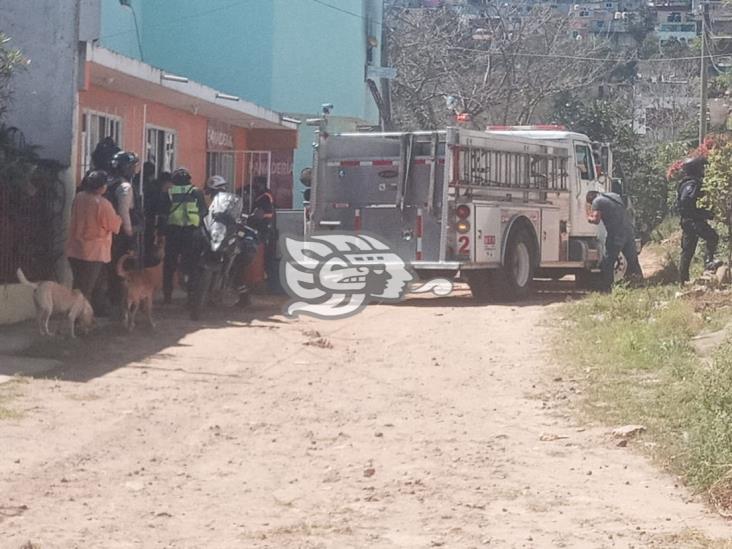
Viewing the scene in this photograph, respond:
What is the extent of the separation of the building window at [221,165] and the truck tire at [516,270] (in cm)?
561

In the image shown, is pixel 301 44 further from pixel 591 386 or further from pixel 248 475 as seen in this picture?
pixel 248 475

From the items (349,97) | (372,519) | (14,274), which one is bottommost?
(372,519)

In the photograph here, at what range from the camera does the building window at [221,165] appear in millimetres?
20797

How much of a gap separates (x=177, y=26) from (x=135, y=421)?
19084mm

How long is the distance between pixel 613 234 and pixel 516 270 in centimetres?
168

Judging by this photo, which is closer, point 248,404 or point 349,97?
point 248,404

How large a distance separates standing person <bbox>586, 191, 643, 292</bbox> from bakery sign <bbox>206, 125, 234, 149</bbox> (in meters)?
6.28

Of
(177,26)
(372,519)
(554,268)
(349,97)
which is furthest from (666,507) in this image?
(349,97)

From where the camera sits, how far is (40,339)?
449 inches

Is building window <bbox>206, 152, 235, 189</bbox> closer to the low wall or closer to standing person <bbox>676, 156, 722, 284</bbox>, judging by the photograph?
standing person <bbox>676, 156, 722, 284</bbox>

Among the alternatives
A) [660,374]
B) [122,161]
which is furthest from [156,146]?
[660,374]

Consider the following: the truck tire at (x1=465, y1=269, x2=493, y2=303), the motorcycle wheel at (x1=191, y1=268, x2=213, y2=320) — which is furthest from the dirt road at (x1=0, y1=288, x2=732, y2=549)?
the truck tire at (x1=465, y1=269, x2=493, y2=303)

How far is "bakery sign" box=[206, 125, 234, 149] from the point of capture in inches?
816

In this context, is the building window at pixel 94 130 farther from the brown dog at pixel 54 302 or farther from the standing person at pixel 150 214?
the brown dog at pixel 54 302
